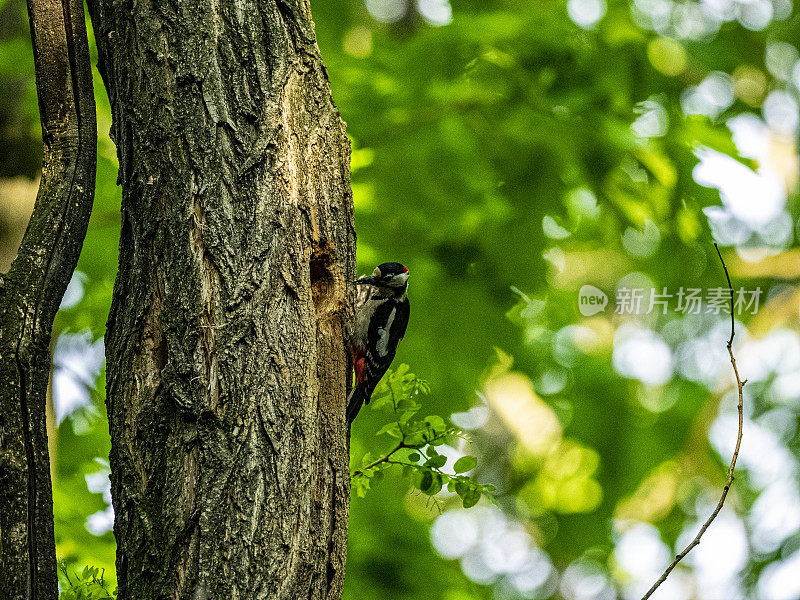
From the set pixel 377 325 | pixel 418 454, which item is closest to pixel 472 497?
pixel 418 454

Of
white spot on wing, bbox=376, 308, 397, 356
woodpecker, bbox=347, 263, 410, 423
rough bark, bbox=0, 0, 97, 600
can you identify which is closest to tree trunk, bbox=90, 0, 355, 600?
rough bark, bbox=0, 0, 97, 600

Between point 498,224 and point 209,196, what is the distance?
270cm

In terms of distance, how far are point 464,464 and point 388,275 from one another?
167 cm

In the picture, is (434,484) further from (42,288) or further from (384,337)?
(384,337)

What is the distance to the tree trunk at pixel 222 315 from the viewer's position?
1.74 meters

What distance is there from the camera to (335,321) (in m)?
2.22

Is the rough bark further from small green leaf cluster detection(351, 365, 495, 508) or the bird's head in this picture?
the bird's head

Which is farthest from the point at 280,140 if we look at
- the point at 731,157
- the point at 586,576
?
the point at 586,576

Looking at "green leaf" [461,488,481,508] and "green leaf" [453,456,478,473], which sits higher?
"green leaf" [453,456,478,473]

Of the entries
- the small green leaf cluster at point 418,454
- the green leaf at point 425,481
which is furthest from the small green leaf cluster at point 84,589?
the green leaf at point 425,481

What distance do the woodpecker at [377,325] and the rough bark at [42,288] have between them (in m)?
1.64

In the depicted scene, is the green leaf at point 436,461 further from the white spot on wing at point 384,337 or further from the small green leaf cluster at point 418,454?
the white spot on wing at point 384,337

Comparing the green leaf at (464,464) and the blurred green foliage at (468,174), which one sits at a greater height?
the blurred green foliage at (468,174)

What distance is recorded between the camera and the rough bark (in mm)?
1747
